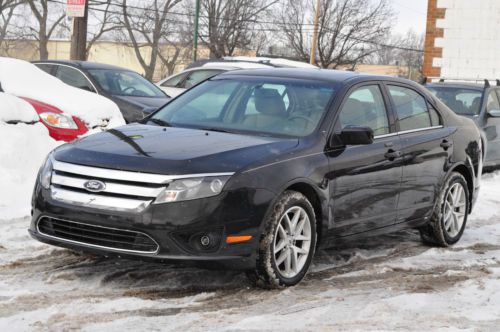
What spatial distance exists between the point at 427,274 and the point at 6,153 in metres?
5.09

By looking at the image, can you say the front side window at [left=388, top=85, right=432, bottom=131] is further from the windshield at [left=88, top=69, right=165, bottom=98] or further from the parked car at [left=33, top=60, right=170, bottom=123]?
the windshield at [left=88, top=69, right=165, bottom=98]

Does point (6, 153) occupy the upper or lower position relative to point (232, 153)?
lower

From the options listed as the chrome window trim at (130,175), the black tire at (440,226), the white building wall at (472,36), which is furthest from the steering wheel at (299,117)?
the white building wall at (472,36)

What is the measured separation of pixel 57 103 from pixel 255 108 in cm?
566

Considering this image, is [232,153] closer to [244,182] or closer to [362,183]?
[244,182]

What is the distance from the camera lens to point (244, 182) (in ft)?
17.8

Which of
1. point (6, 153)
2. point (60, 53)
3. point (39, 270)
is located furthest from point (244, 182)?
point (60, 53)

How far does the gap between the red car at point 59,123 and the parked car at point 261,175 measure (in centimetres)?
422

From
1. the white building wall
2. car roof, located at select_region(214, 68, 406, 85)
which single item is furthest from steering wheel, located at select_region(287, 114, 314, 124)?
the white building wall

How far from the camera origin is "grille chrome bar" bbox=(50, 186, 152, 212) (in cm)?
528

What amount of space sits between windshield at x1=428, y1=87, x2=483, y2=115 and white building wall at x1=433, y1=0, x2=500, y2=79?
10902mm

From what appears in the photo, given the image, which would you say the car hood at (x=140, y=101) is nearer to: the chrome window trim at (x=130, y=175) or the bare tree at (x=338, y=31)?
the chrome window trim at (x=130, y=175)

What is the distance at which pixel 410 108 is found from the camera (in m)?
7.53

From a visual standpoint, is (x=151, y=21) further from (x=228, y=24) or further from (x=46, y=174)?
(x=46, y=174)
